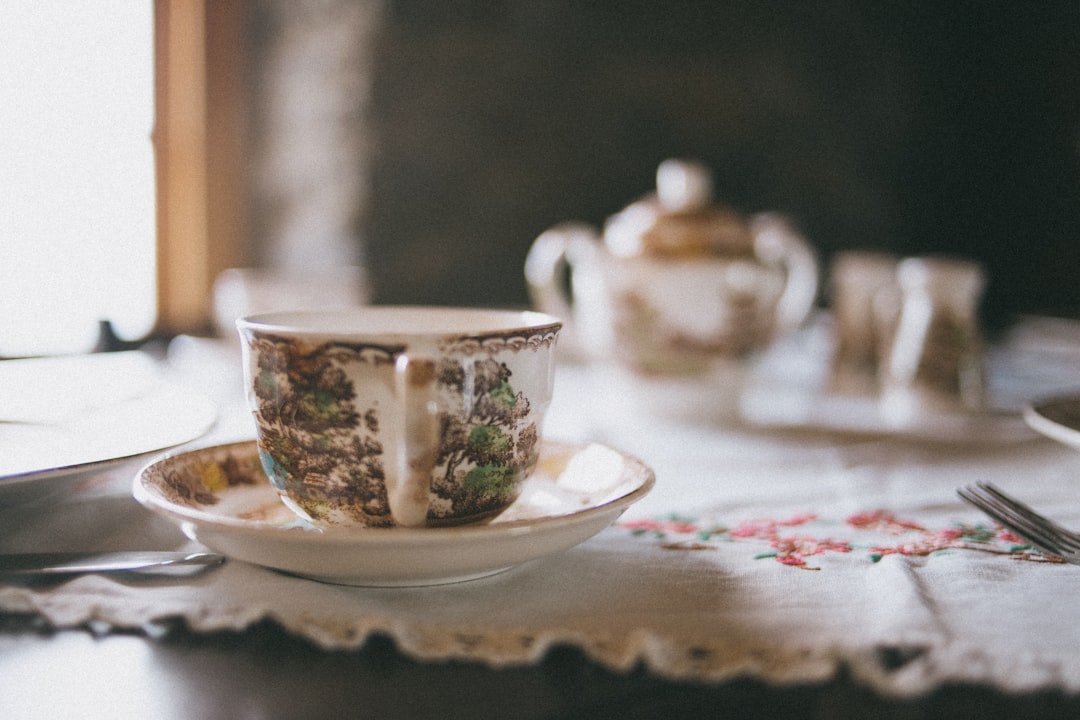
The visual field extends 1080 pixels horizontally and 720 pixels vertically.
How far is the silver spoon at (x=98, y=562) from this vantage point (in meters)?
0.33

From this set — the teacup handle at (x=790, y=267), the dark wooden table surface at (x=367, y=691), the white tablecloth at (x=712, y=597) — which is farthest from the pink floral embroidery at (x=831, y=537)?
the teacup handle at (x=790, y=267)

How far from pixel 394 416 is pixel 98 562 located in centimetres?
13

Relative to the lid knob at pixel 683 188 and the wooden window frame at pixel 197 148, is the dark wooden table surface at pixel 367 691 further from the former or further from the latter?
the wooden window frame at pixel 197 148

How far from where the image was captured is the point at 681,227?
0.74m

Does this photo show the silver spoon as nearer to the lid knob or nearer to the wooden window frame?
the lid knob

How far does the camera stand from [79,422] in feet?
1.64

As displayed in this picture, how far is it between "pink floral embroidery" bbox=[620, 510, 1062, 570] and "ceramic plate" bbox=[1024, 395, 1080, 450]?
60mm

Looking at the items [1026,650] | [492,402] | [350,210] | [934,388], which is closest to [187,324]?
[350,210]

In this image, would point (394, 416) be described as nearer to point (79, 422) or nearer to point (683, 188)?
point (79, 422)

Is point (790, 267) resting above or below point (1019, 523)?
above

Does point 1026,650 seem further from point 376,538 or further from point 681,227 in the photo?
point 681,227

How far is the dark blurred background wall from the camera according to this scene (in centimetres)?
218

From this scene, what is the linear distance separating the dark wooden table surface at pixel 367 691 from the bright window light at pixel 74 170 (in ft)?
5.87

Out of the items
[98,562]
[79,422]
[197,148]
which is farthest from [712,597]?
[197,148]
